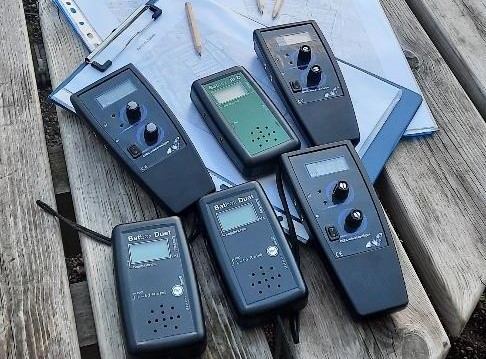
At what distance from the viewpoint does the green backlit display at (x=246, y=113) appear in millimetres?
865

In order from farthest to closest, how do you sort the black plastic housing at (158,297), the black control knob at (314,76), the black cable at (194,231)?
1. the black control knob at (314,76)
2. the black cable at (194,231)
3. the black plastic housing at (158,297)

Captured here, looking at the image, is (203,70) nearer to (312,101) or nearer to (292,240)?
(312,101)

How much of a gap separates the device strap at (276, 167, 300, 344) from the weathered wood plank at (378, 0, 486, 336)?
14 centimetres

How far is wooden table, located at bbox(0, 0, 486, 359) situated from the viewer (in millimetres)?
753

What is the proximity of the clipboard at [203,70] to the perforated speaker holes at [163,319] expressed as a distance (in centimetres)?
19

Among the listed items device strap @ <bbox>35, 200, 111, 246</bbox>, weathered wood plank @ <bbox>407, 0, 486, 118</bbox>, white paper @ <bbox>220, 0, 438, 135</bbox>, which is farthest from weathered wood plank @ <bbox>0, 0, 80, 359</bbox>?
weathered wood plank @ <bbox>407, 0, 486, 118</bbox>

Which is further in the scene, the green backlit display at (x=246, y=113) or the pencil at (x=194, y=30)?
the pencil at (x=194, y=30)

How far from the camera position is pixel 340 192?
82 centimetres

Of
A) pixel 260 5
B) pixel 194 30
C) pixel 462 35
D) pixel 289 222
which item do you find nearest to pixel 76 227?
pixel 289 222

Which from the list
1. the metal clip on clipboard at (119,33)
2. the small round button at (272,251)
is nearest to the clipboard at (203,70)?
the metal clip on clipboard at (119,33)

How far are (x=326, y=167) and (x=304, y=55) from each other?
0.58 feet

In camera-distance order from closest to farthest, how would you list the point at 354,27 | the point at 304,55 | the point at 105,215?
the point at 105,215
the point at 304,55
the point at 354,27

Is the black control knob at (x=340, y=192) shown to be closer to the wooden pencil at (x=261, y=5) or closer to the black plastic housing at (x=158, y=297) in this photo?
the black plastic housing at (x=158, y=297)

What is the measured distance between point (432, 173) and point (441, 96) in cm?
14
